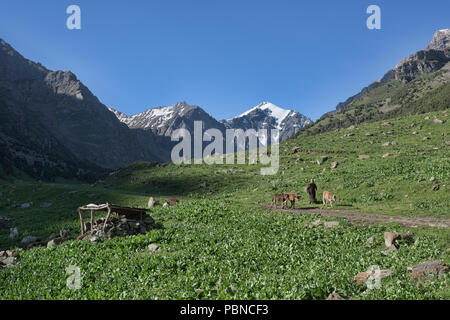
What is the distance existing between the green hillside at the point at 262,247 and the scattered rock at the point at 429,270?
0.57 m

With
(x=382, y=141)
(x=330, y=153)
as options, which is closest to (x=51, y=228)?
(x=330, y=153)

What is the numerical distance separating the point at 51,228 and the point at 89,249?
49.4ft

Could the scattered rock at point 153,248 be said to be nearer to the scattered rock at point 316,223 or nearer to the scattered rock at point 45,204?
the scattered rock at point 316,223

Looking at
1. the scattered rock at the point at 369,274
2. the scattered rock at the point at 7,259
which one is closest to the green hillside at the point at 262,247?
the scattered rock at the point at 369,274

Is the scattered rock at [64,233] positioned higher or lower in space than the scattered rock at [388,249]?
lower

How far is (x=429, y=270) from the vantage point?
1175 centimetres

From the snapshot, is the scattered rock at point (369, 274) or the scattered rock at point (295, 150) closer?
the scattered rock at point (369, 274)

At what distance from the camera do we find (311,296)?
1082cm

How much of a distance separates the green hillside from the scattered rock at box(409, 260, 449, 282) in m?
0.57

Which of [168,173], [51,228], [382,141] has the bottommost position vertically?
[51,228]

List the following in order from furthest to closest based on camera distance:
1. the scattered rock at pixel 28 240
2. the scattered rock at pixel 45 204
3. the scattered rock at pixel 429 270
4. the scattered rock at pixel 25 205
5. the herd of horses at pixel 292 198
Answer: the scattered rock at pixel 25 205
the scattered rock at pixel 45 204
the herd of horses at pixel 292 198
the scattered rock at pixel 28 240
the scattered rock at pixel 429 270

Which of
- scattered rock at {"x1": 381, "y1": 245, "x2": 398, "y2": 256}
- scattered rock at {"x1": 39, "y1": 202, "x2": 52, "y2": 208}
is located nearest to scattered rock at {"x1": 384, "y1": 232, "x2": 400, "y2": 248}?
scattered rock at {"x1": 381, "y1": 245, "x2": 398, "y2": 256}

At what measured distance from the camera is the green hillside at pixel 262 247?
12211 mm

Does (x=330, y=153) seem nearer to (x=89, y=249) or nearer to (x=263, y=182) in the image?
(x=263, y=182)
